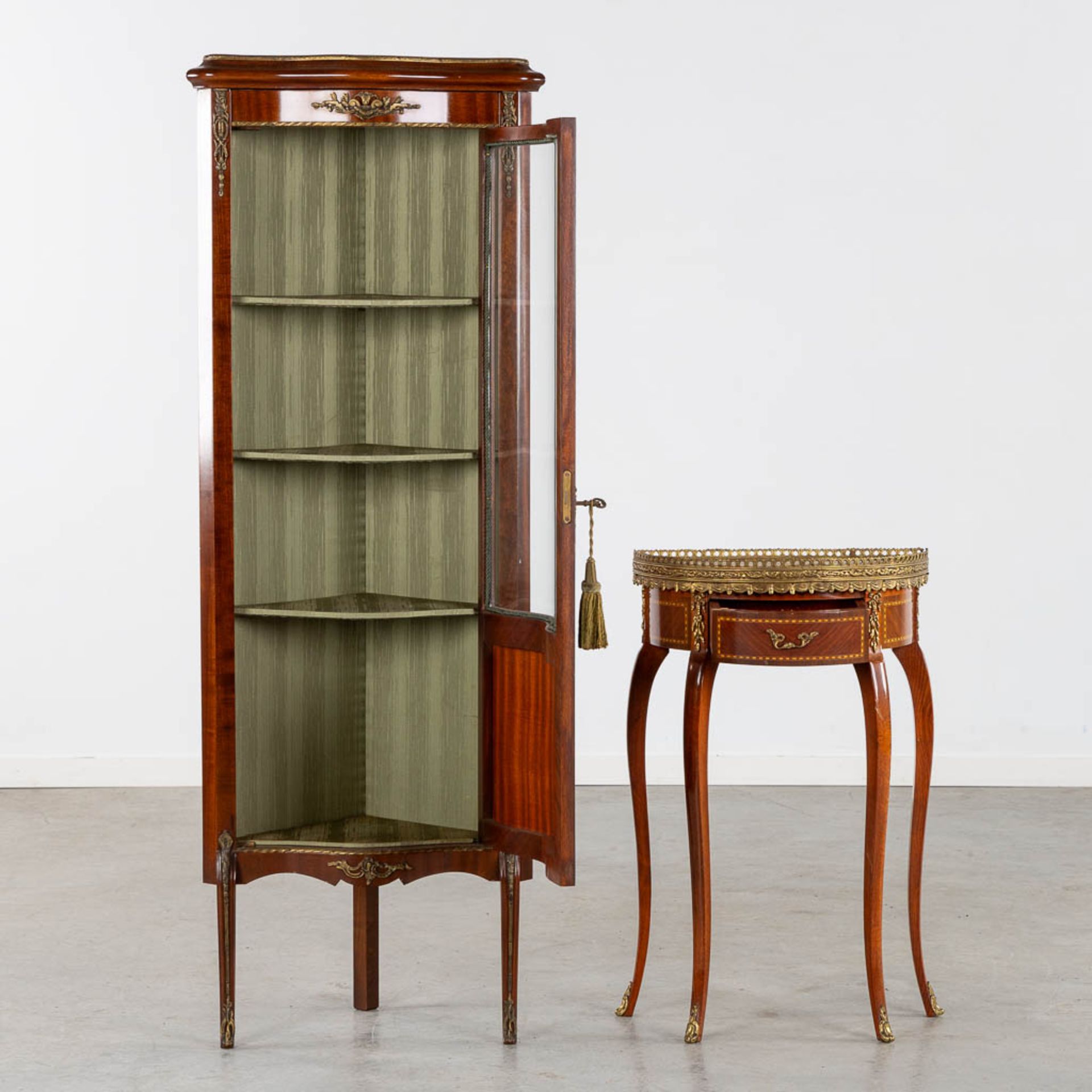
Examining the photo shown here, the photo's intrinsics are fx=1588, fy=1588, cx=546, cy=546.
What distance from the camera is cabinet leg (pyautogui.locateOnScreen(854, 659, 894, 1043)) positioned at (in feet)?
11.5

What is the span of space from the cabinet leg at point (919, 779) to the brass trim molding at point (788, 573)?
233mm

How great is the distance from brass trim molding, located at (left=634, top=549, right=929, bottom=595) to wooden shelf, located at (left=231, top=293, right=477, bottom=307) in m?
0.75

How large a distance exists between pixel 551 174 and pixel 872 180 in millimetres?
3231

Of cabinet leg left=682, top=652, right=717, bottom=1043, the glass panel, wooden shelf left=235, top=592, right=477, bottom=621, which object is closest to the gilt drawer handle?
cabinet leg left=682, top=652, right=717, bottom=1043

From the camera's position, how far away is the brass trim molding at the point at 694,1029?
142 inches

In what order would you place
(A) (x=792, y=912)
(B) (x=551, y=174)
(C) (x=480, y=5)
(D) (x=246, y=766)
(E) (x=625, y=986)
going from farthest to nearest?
(C) (x=480, y=5) < (A) (x=792, y=912) < (E) (x=625, y=986) < (D) (x=246, y=766) < (B) (x=551, y=174)

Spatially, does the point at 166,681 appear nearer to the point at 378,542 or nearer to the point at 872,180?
the point at 378,542

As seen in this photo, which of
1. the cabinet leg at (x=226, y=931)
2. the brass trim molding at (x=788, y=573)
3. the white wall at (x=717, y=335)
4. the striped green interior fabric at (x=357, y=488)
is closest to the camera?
the brass trim molding at (x=788, y=573)

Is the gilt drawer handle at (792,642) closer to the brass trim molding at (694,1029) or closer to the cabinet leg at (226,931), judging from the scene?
the brass trim molding at (694,1029)

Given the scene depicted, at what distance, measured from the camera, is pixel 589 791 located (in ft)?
20.9

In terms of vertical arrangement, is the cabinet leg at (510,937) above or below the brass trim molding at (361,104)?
below

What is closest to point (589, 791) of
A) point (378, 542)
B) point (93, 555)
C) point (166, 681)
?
point (166, 681)

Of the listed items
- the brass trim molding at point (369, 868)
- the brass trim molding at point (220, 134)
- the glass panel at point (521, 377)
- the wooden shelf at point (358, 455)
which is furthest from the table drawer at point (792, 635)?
the brass trim molding at point (220, 134)

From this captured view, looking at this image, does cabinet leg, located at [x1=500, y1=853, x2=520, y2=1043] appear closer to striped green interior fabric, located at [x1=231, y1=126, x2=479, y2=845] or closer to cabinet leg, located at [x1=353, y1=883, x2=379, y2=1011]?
striped green interior fabric, located at [x1=231, y1=126, x2=479, y2=845]
